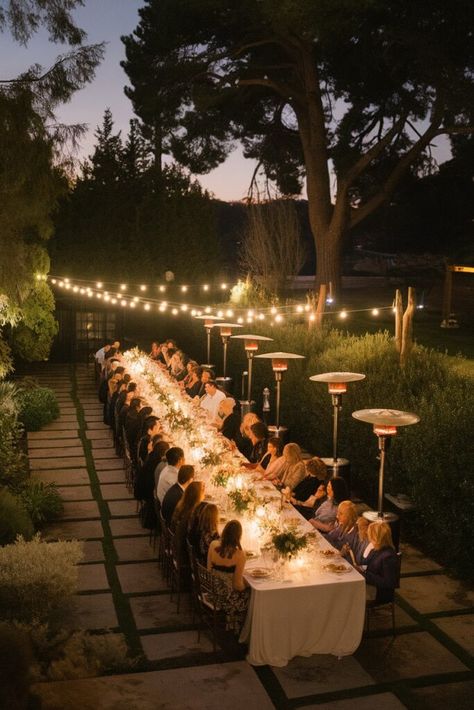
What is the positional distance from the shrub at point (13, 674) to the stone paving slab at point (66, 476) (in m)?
6.72

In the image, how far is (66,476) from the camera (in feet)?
37.2

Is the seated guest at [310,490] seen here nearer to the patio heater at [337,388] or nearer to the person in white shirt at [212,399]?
the patio heater at [337,388]

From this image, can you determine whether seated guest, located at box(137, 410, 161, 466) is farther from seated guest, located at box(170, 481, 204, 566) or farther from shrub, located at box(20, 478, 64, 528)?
seated guest, located at box(170, 481, 204, 566)

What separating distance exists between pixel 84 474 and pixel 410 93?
42.0 feet

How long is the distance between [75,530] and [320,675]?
13.4 ft

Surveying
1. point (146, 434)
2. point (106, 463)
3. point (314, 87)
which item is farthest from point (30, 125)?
point (314, 87)

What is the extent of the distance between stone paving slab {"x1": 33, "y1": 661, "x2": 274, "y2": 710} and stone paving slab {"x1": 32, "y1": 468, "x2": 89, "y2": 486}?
546cm

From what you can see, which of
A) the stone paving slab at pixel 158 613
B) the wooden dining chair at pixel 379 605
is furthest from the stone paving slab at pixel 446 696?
the stone paving slab at pixel 158 613

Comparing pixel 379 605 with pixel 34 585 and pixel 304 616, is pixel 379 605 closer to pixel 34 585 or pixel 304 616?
pixel 304 616

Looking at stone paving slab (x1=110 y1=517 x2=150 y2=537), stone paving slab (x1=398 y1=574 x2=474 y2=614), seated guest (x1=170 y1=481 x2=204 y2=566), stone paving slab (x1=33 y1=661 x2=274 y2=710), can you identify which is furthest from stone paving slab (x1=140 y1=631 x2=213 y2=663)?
stone paving slab (x1=110 y1=517 x2=150 y2=537)

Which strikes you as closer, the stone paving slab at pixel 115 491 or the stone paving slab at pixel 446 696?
the stone paving slab at pixel 446 696

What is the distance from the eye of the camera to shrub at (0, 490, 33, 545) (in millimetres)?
8023

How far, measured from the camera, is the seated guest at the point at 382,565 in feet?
21.3

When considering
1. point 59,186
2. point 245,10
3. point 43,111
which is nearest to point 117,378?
point 59,186
